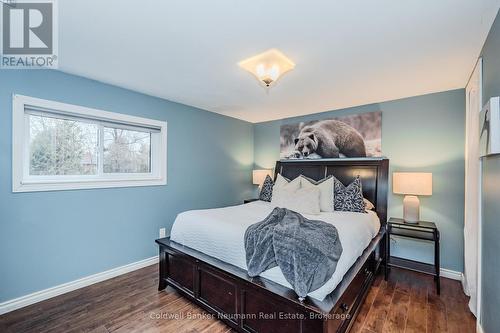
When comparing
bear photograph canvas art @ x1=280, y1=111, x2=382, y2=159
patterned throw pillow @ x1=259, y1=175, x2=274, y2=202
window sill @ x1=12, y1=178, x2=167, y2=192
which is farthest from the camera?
patterned throw pillow @ x1=259, y1=175, x2=274, y2=202

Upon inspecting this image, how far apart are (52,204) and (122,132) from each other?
1139 mm

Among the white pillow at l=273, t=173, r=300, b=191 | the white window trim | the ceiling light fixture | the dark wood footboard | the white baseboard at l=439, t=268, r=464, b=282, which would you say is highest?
the ceiling light fixture

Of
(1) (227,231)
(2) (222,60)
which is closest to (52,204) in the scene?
(1) (227,231)

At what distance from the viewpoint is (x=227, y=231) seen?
2053mm

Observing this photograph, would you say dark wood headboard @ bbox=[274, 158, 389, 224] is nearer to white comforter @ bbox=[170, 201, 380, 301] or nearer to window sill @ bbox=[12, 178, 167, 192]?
white comforter @ bbox=[170, 201, 380, 301]

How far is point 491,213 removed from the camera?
1.58 metres

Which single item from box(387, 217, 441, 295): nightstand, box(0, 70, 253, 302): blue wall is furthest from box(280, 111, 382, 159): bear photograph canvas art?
box(0, 70, 253, 302): blue wall

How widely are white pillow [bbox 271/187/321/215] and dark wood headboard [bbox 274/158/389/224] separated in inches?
27.6

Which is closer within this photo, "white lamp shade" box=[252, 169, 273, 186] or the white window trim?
the white window trim

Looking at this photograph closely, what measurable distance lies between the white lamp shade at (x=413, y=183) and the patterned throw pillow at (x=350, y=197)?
0.44 metres

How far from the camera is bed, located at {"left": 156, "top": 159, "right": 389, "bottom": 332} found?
1.52 metres

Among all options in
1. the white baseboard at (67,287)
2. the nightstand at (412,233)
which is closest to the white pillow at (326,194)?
the nightstand at (412,233)

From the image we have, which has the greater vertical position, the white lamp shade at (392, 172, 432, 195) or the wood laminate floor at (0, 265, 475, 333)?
the white lamp shade at (392, 172, 432, 195)

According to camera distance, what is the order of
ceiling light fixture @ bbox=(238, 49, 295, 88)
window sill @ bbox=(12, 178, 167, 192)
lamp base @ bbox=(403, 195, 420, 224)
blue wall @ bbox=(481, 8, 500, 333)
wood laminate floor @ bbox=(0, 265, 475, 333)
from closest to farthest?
blue wall @ bbox=(481, 8, 500, 333), wood laminate floor @ bbox=(0, 265, 475, 333), ceiling light fixture @ bbox=(238, 49, 295, 88), window sill @ bbox=(12, 178, 167, 192), lamp base @ bbox=(403, 195, 420, 224)
